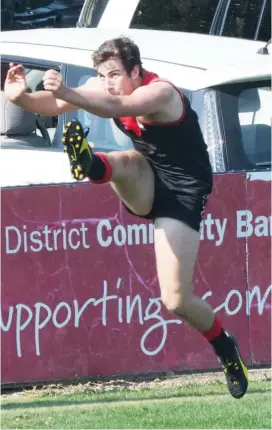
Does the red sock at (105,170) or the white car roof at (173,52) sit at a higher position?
the white car roof at (173,52)

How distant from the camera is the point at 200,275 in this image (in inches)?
328

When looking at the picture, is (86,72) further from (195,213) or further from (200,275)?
(195,213)

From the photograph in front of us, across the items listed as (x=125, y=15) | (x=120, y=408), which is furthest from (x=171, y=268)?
(x=125, y=15)

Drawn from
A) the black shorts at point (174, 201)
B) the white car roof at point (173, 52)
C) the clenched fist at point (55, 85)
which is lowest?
the black shorts at point (174, 201)

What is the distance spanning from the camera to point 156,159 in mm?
6262

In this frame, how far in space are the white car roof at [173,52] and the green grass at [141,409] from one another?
196 cm

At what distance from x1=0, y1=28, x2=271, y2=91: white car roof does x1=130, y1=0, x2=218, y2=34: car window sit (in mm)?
660

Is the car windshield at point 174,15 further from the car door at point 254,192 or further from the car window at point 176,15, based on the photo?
the car door at point 254,192

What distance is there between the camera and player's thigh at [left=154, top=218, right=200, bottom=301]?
6281 millimetres

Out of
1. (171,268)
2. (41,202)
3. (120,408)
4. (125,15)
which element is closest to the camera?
(171,268)

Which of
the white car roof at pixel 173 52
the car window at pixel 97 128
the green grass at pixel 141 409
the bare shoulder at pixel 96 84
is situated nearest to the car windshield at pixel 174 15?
the white car roof at pixel 173 52

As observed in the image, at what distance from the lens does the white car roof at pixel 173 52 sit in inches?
324

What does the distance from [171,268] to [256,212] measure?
2166mm

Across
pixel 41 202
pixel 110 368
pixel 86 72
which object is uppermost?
pixel 86 72
